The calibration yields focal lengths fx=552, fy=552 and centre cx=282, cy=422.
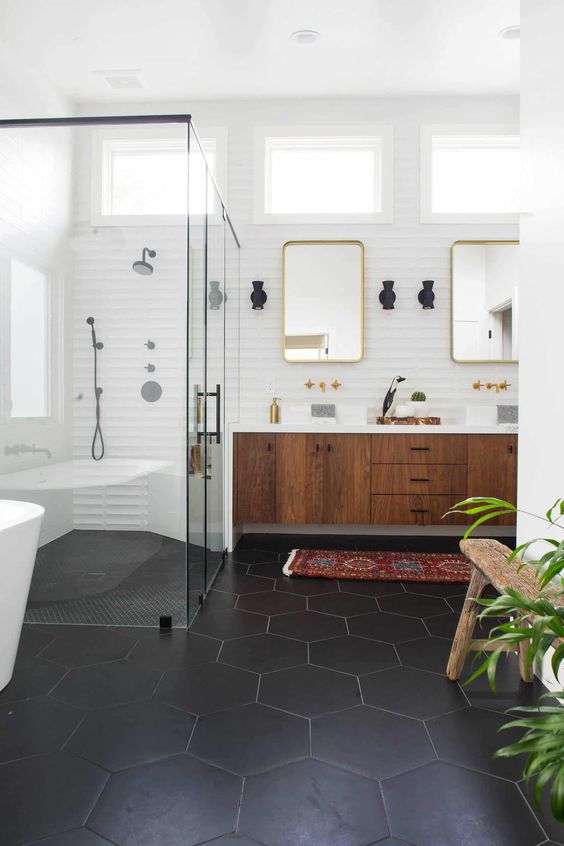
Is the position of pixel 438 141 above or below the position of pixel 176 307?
above

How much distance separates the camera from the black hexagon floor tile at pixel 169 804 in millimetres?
1308

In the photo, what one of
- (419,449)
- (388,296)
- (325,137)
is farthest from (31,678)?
(325,137)

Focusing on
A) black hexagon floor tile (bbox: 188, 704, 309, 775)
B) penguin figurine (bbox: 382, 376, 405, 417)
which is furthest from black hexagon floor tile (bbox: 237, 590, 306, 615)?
penguin figurine (bbox: 382, 376, 405, 417)

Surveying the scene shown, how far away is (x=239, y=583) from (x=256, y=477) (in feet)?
3.22

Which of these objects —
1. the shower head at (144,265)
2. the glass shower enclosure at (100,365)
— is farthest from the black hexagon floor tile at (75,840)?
the shower head at (144,265)

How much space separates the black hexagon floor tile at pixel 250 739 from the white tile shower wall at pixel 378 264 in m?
2.89

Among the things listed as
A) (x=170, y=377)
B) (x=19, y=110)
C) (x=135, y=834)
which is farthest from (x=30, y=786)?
(x=19, y=110)

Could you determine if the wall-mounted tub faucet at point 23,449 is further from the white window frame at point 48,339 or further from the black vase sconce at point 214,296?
the black vase sconce at point 214,296

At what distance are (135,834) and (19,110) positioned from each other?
165 inches

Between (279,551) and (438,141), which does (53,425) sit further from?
(438,141)

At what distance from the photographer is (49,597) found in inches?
102

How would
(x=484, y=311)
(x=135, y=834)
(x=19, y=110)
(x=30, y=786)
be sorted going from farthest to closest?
(x=484, y=311) → (x=19, y=110) → (x=30, y=786) → (x=135, y=834)

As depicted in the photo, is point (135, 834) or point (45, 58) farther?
point (45, 58)

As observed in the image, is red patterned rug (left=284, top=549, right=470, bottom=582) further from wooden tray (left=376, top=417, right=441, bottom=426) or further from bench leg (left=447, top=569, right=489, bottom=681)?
bench leg (left=447, top=569, right=489, bottom=681)
